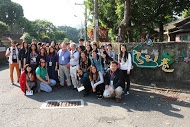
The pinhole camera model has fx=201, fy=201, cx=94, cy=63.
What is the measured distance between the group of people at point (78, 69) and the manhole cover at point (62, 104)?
2.40ft

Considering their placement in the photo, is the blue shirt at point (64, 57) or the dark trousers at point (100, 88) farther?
the blue shirt at point (64, 57)

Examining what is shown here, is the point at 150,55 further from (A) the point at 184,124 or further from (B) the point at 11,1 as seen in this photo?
(B) the point at 11,1

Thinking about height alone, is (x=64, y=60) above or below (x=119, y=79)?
above

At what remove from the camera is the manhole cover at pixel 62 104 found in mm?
5684

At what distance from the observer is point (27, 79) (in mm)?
7082

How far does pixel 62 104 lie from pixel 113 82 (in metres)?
1.67

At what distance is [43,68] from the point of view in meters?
7.32

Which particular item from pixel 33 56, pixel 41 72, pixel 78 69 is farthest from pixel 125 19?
pixel 41 72

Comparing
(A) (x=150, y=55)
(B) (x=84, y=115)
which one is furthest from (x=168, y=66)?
(B) (x=84, y=115)

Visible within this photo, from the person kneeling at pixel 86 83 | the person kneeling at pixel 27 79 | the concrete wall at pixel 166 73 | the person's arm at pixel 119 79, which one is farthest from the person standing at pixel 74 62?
the concrete wall at pixel 166 73

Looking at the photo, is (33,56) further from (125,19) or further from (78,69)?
(125,19)

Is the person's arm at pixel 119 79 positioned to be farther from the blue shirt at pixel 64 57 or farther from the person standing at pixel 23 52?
the person standing at pixel 23 52

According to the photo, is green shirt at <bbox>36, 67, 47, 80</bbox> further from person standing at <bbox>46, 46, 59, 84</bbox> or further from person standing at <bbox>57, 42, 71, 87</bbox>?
person standing at <bbox>57, 42, 71, 87</bbox>

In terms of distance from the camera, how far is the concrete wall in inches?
293
